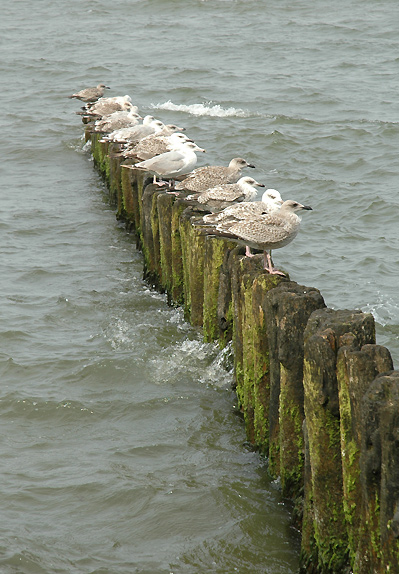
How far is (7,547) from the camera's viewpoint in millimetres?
5406

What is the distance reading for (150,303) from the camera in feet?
32.6

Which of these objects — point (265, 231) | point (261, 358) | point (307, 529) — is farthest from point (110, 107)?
point (307, 529)

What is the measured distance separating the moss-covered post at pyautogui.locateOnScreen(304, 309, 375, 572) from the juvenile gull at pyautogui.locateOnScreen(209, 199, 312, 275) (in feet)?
6.54

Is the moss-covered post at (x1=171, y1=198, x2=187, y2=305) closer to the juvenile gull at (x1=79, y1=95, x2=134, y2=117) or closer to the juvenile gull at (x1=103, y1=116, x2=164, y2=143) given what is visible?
the juvenile gull at (x1=103, y1=116, x2=164, y2=143)

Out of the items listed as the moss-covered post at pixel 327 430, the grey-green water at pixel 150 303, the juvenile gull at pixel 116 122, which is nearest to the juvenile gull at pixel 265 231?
the grey-green water at pixel 150 303

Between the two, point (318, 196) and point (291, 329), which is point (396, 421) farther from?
point (318, 196)

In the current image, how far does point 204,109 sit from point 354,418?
63.1 ft

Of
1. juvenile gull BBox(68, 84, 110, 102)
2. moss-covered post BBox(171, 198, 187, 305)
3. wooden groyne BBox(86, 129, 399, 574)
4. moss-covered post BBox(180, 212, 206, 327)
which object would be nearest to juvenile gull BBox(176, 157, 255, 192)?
moss-covered post BBox(171, 198, 187, 305)

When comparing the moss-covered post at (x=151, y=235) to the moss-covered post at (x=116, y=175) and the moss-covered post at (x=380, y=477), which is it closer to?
the moss-covered post at (x=116, y=175)

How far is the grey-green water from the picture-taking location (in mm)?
5695

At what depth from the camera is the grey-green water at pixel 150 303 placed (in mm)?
5695

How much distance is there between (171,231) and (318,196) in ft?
21.2

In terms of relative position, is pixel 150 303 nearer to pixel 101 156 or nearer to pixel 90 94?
pixel 101 156

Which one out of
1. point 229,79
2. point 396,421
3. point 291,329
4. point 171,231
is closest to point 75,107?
point 229,79
